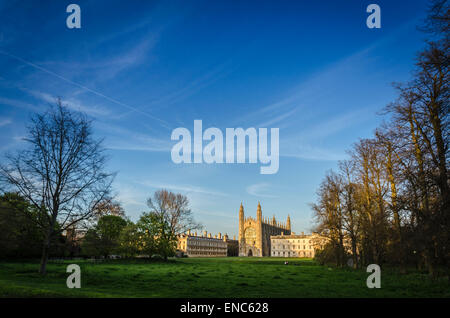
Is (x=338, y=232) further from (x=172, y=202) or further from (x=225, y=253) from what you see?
(x=225, y=253)

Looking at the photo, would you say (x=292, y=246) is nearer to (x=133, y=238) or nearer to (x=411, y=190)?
(x=133, y=238)

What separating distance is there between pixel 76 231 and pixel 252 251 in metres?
137

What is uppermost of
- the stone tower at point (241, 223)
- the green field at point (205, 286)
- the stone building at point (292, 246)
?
the green field at point (205, 286)

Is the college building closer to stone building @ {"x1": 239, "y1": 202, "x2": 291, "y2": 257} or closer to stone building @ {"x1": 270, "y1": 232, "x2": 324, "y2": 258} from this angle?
stone building @ {"x1": 239, "y1": 202, "x2": 291, "y2": 257}

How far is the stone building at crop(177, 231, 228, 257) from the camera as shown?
130 m

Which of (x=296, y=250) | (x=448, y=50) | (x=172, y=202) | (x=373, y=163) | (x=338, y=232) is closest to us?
(x=448, y=50)

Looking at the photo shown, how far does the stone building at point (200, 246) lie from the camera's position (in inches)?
5098

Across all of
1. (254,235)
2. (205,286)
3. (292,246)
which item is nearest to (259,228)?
(254,235)

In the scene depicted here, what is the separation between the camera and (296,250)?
144625 mm

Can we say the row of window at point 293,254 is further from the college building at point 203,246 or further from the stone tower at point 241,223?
the college building at point 203,246

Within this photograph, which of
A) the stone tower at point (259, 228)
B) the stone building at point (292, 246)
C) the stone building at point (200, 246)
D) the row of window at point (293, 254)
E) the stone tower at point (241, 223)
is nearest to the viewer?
the stone building at point (200, 246)

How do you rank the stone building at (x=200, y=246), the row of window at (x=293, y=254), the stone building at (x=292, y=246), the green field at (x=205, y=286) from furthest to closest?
the stone building at (x=292, y=246) → the row of window at (x=293, y=254) → the stone building at (x=200, y=246) → the green field at (x=205, y=286)

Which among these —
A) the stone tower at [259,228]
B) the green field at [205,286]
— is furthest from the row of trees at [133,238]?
the stone tower at [259,228]
